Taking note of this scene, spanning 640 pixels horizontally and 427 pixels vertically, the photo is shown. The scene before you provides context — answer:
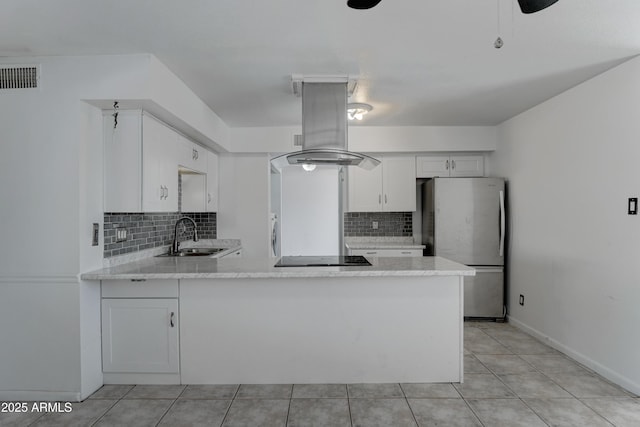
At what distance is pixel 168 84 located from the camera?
9.16 feet

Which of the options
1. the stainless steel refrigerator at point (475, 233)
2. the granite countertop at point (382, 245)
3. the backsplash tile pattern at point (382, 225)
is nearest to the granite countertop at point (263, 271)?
the stainless steel refrigerator at point (475, 233)

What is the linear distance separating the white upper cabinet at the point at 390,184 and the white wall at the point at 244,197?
114cm

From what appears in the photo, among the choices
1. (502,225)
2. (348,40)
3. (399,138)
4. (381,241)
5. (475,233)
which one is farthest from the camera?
(381,241)

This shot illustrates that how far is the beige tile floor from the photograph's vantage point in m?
2.23

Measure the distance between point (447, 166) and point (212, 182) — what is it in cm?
300

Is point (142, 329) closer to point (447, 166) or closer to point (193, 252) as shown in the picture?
point (193, 252)

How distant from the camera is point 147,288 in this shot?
269cm

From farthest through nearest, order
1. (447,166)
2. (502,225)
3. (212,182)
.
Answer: (447,166) → (212,182) → (502,225)

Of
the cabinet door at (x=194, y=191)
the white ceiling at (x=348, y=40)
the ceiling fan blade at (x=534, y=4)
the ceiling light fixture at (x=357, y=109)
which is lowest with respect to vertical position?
the cabinet door at (x=194, y=191)

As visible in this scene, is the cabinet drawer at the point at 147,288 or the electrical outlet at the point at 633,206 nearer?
the electrical outlet at the point at 633,206

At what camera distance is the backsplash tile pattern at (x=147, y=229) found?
2980mm

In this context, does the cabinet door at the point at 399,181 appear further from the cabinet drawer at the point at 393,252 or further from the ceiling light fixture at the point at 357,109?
the ceiling light fixture at the point at 357,109

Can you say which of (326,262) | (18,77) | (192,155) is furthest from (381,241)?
(18,77)

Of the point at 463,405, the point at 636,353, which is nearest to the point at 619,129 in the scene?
the point at 636,353
